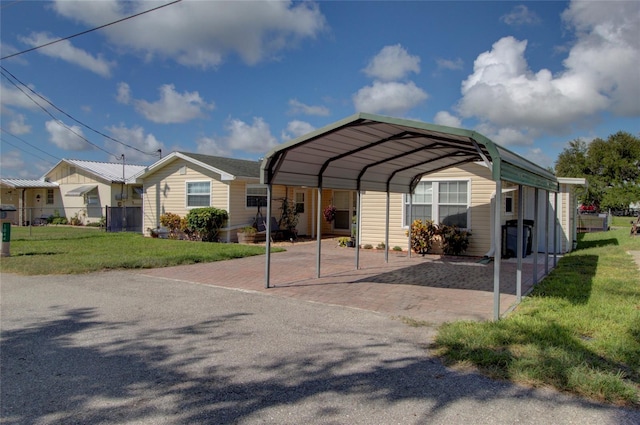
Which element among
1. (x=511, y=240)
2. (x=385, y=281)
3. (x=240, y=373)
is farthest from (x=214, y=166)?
(x=240, y=373)

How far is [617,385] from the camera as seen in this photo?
366 cm

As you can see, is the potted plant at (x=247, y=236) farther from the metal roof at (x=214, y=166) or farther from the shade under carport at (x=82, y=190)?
the shade under carport at (x=82, y=190)

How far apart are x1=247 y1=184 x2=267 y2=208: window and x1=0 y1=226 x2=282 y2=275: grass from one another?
3823 mm

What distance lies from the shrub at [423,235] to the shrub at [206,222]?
7.87 meters

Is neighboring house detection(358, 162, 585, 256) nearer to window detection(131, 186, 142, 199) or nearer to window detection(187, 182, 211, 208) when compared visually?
window detection(187, 182, 211, 208)

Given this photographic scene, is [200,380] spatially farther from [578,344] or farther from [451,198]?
[451,198]

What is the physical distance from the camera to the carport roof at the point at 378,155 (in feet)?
20.5

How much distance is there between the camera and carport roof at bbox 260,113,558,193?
624 cm

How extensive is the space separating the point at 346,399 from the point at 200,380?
4.38ft

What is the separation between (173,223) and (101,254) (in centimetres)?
660

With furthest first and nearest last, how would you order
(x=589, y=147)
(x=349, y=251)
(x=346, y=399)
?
(x=589, y=147), (x=349, y=251), (x=346, y=399)

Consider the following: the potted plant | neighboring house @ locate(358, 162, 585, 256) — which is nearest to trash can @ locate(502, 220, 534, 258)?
neighboring house @ locate(358, 162, 585, 256)

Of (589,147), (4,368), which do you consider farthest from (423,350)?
(589,147)

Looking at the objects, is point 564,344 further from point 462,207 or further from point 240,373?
point 462,207
